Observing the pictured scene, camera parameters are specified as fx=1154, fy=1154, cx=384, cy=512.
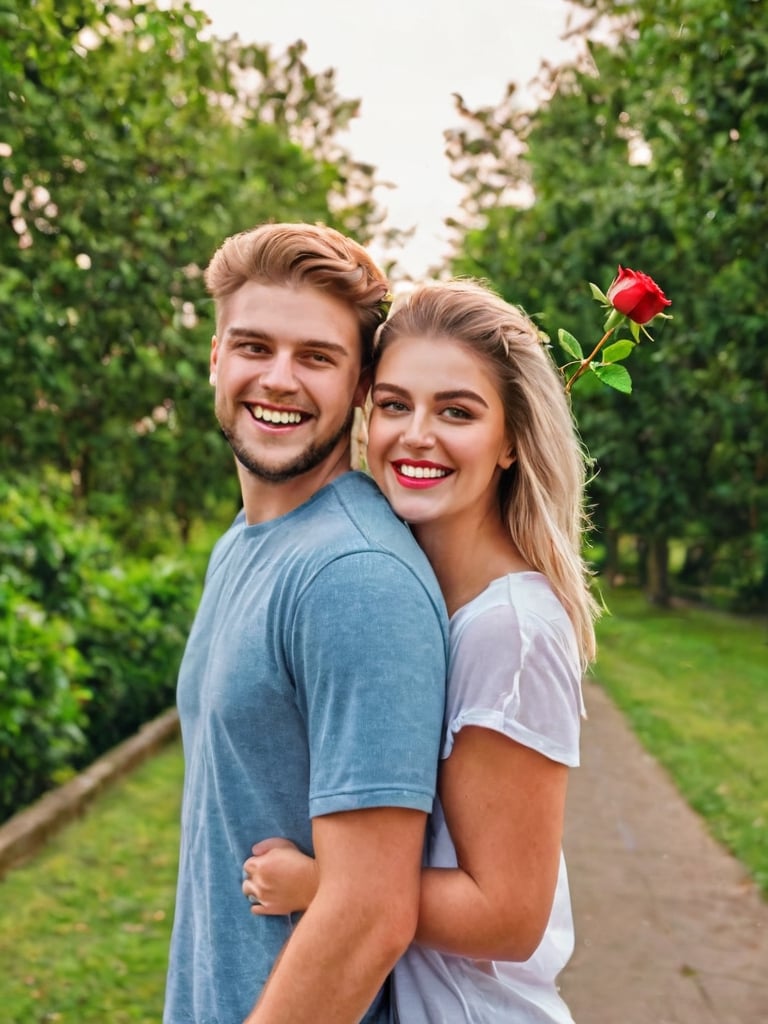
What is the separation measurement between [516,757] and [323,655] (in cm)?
34

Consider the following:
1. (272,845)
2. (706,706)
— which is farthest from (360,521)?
(706,706)

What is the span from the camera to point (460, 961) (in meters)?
1.89

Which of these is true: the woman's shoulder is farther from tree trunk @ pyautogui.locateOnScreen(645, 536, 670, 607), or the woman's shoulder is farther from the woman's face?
tree trunk @ pyautogui.locateOnScreen(645, 536, 670, 607)

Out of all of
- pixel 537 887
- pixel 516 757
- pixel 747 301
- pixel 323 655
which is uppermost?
pixel 747 301

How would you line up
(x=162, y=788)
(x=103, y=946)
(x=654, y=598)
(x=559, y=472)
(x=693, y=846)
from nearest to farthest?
(x=559, y=472) < (x=103, y=946) < (x=693, y=846) < (x=162, y=788) < (x=654, y=598)

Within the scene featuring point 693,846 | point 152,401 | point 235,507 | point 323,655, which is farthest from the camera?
point 235,507

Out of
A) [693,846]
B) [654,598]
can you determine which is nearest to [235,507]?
[654,598]

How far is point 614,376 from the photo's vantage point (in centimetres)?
224

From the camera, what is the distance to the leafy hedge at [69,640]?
6281mm

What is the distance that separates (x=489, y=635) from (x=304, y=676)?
307mm

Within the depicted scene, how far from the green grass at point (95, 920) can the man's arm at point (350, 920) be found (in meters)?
3.24

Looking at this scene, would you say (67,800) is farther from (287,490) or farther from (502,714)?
(502,714)

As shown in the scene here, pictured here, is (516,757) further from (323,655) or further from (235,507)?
(235,507)

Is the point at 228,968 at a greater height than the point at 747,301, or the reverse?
the point at 747,301
